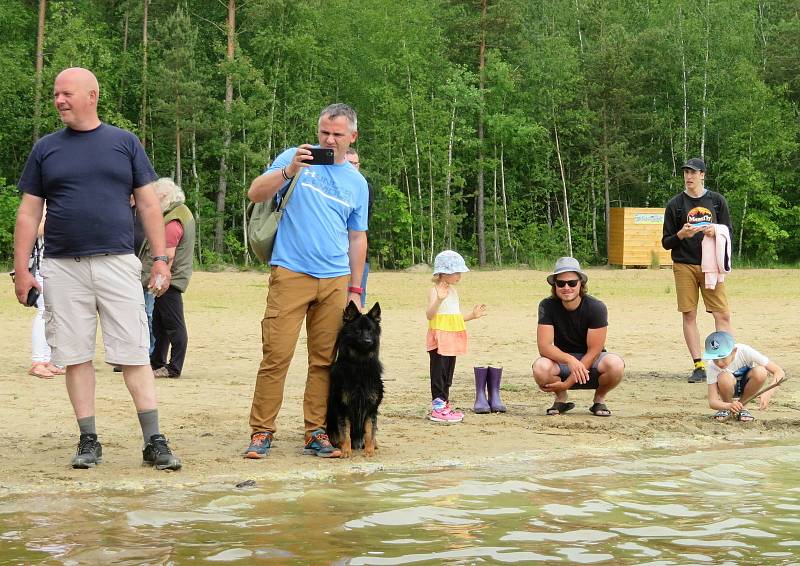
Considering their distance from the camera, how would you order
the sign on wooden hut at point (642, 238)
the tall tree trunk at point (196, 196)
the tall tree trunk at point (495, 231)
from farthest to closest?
the tall tree trunk at point (495, 231)
the tall tree trunk at point (196, 196)
the sign on wooden hut at point (642, 238)

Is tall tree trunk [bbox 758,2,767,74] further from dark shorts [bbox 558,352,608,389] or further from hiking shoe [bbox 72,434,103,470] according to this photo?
hiking shoe [bbox 72,434,103,470]

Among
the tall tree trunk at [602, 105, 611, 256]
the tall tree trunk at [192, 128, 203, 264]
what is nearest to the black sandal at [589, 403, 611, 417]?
the tall tree trunk at [192, 128, 203, 264]

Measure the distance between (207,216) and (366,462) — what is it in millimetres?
33924

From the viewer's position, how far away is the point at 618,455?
7.45 m

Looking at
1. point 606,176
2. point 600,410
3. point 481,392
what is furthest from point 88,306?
point 606,176

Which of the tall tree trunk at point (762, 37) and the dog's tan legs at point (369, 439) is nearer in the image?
the dog's tan legs at point (369, 439)

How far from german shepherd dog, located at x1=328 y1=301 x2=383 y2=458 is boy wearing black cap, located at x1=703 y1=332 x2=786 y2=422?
9.54 ft

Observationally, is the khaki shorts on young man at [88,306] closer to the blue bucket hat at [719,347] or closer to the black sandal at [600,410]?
the black sandal at [600,410]

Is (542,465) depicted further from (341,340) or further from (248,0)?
(248,0)

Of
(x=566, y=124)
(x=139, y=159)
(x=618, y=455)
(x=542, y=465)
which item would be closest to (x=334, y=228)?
(x=139, y=159)

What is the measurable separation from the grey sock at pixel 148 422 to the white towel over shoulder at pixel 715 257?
6089 mm

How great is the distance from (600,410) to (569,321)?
75cm

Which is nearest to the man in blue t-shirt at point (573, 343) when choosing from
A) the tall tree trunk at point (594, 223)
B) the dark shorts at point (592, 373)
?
the dark shorts at point (592, 373)

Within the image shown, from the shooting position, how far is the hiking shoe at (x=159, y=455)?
6.50 meters
